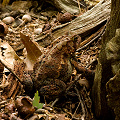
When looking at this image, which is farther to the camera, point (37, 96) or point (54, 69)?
point (54, 69)

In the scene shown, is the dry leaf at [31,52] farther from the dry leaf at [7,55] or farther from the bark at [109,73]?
the bark at [109,73]

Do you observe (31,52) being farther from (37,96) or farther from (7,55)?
(37,96)

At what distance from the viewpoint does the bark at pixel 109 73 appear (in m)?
1.68

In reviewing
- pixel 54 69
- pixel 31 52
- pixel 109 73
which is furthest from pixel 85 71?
pixel 31 52

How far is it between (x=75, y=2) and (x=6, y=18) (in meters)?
2.00

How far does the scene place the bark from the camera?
1679 mm

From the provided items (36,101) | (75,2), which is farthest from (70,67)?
(75,2)

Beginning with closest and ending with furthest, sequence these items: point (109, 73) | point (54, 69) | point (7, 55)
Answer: point (109, 73), point (54, 69), point (7, 55)

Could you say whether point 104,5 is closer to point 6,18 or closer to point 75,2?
point 75,2

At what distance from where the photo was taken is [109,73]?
6.96ft

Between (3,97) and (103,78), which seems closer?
(103,78)

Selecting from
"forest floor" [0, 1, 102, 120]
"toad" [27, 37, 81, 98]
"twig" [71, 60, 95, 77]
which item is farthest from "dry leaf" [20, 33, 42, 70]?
"twig" [71, 60, 95, 77]

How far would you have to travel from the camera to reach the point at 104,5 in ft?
13.2

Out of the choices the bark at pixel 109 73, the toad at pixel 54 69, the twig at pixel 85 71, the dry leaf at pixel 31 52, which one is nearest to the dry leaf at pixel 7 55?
the dry leaf at pixel 31 52
